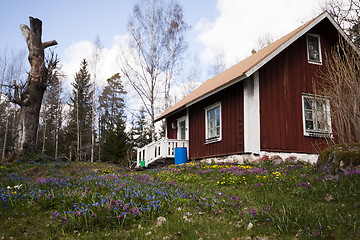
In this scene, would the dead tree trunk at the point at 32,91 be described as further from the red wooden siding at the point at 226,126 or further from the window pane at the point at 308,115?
the window pane at the point at 308,115

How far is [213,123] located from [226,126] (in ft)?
4.54

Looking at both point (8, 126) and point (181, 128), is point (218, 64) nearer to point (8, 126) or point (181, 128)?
point (181, 128)

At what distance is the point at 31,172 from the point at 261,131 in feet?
28.1

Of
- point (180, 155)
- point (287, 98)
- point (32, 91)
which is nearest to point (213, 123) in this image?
point (180, 155)

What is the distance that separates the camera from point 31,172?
32.3 feet

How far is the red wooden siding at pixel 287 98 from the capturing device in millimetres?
11812

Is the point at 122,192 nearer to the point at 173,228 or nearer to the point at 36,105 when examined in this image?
the point at 173,228

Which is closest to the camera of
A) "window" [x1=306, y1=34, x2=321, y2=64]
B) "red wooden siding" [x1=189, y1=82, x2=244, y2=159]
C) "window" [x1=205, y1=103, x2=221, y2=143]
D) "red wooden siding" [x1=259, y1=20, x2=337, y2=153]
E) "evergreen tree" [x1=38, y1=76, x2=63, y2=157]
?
"red wooden siding" [x1=259, y1=20, x2=337, y2=153]

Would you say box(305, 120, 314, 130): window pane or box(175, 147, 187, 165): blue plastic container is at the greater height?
box(305, 120, 314, 130): window pane

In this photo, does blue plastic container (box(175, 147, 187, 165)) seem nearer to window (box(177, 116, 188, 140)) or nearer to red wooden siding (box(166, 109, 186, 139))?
window (box(177, 116, 188, 140))

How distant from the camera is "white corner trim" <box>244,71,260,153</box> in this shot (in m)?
11.4

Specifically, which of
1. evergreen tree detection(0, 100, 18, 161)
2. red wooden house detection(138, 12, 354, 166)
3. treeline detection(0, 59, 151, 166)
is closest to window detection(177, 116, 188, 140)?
red wooden house detection(138, 12, 354, 166)

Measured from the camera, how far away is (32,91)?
44.7ft

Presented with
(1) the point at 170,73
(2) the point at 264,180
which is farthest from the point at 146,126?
(2) the point at 264,180
